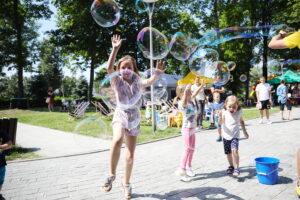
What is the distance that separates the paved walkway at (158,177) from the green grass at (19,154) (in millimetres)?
515

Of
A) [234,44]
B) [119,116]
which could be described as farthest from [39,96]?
[119,116]

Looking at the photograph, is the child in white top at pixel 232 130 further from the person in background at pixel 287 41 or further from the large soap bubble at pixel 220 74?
the large soap bubble at pixel 220 74

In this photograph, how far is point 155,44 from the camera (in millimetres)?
6316

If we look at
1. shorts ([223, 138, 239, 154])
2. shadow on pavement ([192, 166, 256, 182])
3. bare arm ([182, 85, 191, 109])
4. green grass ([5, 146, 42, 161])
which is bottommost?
green grass ([5, 146, 42, 161])

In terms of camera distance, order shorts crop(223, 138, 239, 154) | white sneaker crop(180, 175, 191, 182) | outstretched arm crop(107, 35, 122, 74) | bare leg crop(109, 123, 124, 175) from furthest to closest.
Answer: shorts crop(223, 138, 239, 154) < white sneaker crop(180, 175, 191, 182) < outstretched arm crop(107, 35, 122, 74) < bare leg crop(109, 123, 124, 175)

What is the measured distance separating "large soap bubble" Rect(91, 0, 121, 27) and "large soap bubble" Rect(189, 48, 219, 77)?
2300 millimetres

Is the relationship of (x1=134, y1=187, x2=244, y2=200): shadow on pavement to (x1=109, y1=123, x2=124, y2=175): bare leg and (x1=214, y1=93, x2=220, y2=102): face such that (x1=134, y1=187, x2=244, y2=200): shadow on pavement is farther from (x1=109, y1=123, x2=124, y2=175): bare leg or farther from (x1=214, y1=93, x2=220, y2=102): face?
(x1=214, y1=93, x2=220, y2=102): face

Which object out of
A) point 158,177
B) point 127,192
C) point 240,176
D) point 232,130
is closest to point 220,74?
point 232,130

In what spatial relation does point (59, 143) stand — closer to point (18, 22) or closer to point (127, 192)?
point (127, 192)

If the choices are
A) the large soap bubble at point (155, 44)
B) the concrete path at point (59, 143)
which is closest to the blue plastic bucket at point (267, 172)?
the large soap bubble at point (155, 44)

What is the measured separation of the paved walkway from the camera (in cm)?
332

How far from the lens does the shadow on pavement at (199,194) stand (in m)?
3.18

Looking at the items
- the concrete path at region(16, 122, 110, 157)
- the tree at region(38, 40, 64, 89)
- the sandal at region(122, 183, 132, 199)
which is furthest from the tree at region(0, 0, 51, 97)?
the sandal at region(122, 183, 132, 199)

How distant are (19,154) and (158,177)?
406cm
